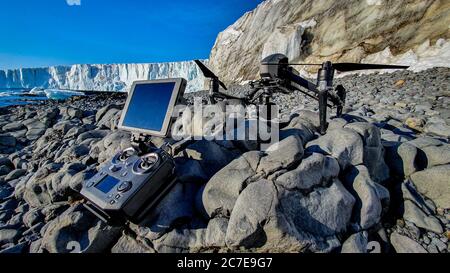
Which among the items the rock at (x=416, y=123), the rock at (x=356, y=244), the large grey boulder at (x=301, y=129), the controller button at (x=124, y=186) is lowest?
the rock at (x=356, y=244)

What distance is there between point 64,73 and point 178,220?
10237 centimetres

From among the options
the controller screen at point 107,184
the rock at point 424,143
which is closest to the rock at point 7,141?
the controller screen at point 107,184

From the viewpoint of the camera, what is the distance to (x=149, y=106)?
7.97 feet

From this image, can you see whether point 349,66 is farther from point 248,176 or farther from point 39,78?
point 39,78

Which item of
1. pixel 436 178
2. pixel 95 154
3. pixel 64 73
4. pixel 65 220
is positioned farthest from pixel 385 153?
pixel 64 73

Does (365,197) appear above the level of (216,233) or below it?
above

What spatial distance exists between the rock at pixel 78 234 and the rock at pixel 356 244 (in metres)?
2.30

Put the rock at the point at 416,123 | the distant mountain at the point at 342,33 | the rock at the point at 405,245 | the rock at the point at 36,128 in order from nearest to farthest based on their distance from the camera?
the rock at the point at 405,245 → the rock at the point at 416,123 → the rock at the point at 36,128 → the distant mountain at the point at 342,33

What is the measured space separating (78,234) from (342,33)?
22523mm

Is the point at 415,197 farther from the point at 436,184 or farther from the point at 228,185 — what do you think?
the point at 228,185

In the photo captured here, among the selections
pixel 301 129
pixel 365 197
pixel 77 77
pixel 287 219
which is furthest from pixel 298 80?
pixel 77 77

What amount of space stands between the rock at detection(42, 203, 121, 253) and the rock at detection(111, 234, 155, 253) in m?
Result: 0.13

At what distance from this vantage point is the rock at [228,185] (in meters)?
2.34

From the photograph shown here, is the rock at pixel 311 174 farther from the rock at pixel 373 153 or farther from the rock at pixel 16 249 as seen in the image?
the rock at pixel 16 249
